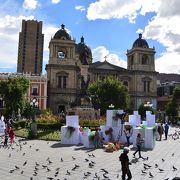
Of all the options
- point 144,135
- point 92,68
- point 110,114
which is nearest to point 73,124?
point 110,114

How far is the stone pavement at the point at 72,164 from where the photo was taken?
13898 mm

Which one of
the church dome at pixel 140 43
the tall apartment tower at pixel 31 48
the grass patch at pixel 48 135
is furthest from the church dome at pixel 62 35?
the tall apartment tower at pixel 31 48

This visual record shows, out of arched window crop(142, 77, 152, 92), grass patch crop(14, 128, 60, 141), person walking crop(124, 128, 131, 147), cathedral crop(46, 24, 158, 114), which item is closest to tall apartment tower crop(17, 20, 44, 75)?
cathedral crop(46, 24, 158, 114)

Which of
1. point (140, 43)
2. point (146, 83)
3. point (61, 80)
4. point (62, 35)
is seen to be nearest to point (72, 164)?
point (61, 80)

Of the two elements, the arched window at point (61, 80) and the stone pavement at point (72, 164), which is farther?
the arched window at point (61, 80)

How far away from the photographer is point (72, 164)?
16.6 m

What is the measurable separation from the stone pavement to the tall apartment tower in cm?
11628

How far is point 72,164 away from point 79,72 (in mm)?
60837

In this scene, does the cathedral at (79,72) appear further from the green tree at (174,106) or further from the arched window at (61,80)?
the green tree at (174,106)

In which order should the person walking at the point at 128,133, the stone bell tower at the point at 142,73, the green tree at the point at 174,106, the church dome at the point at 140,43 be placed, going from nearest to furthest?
the person walking at the point at 128,133, the green tree at the point at 174,106, the stone bell tower at the point at 142,73, the church dome at the point at 140,43

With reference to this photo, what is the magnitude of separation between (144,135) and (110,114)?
131 inches

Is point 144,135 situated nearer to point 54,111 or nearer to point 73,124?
point 73,124

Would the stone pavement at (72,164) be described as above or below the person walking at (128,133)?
below

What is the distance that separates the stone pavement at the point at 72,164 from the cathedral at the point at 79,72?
48.4m
